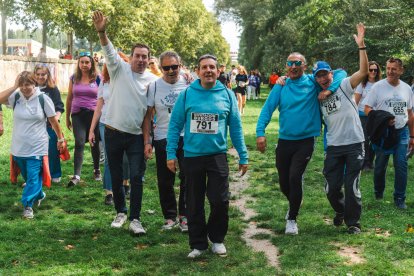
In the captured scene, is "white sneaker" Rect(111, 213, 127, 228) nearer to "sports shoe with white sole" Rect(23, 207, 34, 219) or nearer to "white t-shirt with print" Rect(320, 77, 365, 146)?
"sports shoe with white sole" Rect(23, 207, 34, 219)

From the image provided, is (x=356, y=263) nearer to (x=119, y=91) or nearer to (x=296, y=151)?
(x=296, y=151)

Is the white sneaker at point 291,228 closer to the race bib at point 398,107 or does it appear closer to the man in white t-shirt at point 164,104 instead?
the man in white t-shirt at point 164,104

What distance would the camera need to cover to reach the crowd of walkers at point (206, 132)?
6082 millimetres

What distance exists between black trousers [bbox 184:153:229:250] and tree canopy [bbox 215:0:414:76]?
12169 mm

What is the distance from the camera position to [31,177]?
7742 mm

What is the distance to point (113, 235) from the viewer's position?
6938 millimetres

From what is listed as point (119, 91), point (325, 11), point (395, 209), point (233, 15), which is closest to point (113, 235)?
point (119, 91)

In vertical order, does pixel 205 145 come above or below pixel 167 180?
above

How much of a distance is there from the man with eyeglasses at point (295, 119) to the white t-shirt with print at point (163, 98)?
98 cm

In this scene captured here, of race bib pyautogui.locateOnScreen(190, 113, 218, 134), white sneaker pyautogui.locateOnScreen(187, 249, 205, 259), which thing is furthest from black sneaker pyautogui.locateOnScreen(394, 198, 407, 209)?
race bib pyautogui.locateOnScreen(190, 113, 218, 134)

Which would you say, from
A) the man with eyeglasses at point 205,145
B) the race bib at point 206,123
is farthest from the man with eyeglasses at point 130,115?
the race bib at point 206,123

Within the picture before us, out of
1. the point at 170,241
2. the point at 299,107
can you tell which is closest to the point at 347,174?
the point at 299,107

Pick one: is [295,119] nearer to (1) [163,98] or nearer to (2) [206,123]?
(2) [206,123]

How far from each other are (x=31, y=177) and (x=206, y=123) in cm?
289
